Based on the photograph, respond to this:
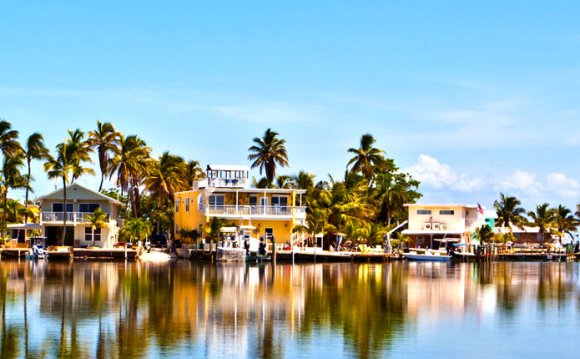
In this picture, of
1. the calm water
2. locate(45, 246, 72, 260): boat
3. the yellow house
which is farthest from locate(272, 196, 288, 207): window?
the calm water

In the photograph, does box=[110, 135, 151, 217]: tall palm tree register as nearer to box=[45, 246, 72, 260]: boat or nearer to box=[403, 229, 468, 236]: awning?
box=[45, 246, 72, 260]: boat

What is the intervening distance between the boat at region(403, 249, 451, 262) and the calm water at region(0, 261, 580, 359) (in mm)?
25922

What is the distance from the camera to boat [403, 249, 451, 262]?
267 ft

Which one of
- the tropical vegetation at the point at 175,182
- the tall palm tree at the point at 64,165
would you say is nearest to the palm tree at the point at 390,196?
the tropical vegetation at the point at 175,182

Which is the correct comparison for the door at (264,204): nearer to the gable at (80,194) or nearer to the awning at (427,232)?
the gable at (80,194)

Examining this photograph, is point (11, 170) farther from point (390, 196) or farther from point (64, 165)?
point (390, 196)

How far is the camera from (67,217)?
251 ft

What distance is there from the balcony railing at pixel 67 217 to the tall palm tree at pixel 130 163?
7.27 metres

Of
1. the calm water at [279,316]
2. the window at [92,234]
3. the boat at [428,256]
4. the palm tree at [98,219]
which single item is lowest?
the calm water at [279,316]

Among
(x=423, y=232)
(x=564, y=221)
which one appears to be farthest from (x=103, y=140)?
(x=564, y=221)

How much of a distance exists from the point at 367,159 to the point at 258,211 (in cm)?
2338

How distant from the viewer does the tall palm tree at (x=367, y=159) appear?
313ft

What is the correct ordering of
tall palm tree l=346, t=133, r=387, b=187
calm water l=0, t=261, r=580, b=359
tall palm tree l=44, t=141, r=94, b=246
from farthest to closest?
tall palm tree l=346, t=133, r=387, b=187, tall palm tree l=44, t=141, r=94, b=246, calm water l=0, t=261, r=580, b=359

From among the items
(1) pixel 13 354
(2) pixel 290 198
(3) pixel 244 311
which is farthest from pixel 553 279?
(1) pixel 13 354
